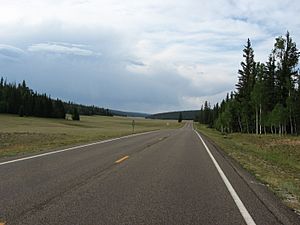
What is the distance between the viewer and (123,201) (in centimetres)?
775

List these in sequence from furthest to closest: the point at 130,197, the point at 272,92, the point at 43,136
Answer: the point at 272,92, the point at 43,136, the point at 130,197

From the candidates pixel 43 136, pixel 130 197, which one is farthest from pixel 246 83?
pixel 130 197

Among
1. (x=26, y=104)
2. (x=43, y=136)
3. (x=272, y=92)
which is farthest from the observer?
(x=26, y=104)

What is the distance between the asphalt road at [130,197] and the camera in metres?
6.49

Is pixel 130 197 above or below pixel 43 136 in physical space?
above

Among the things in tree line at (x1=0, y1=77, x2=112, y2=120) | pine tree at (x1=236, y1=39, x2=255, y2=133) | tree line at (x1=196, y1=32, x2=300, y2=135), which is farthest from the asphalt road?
tree line at (x1=0, y1=77, x2=112, y2=120)

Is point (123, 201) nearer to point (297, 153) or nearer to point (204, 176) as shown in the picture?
point (204, 176)

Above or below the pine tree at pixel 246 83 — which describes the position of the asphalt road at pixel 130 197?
below

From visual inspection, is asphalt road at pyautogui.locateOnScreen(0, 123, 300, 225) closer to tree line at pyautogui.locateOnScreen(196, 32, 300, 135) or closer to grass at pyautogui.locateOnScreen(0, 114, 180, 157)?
grass at pyautogui.locateOnScreen(0, 114, 180, 157)

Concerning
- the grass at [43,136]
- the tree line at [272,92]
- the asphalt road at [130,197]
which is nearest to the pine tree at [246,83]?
the tree line at [272,92]

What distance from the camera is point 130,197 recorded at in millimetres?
8172

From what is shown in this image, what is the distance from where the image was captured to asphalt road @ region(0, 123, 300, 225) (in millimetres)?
6492

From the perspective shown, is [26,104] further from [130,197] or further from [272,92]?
[130,197]

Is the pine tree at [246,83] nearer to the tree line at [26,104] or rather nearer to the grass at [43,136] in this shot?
the grass at [43,136]
